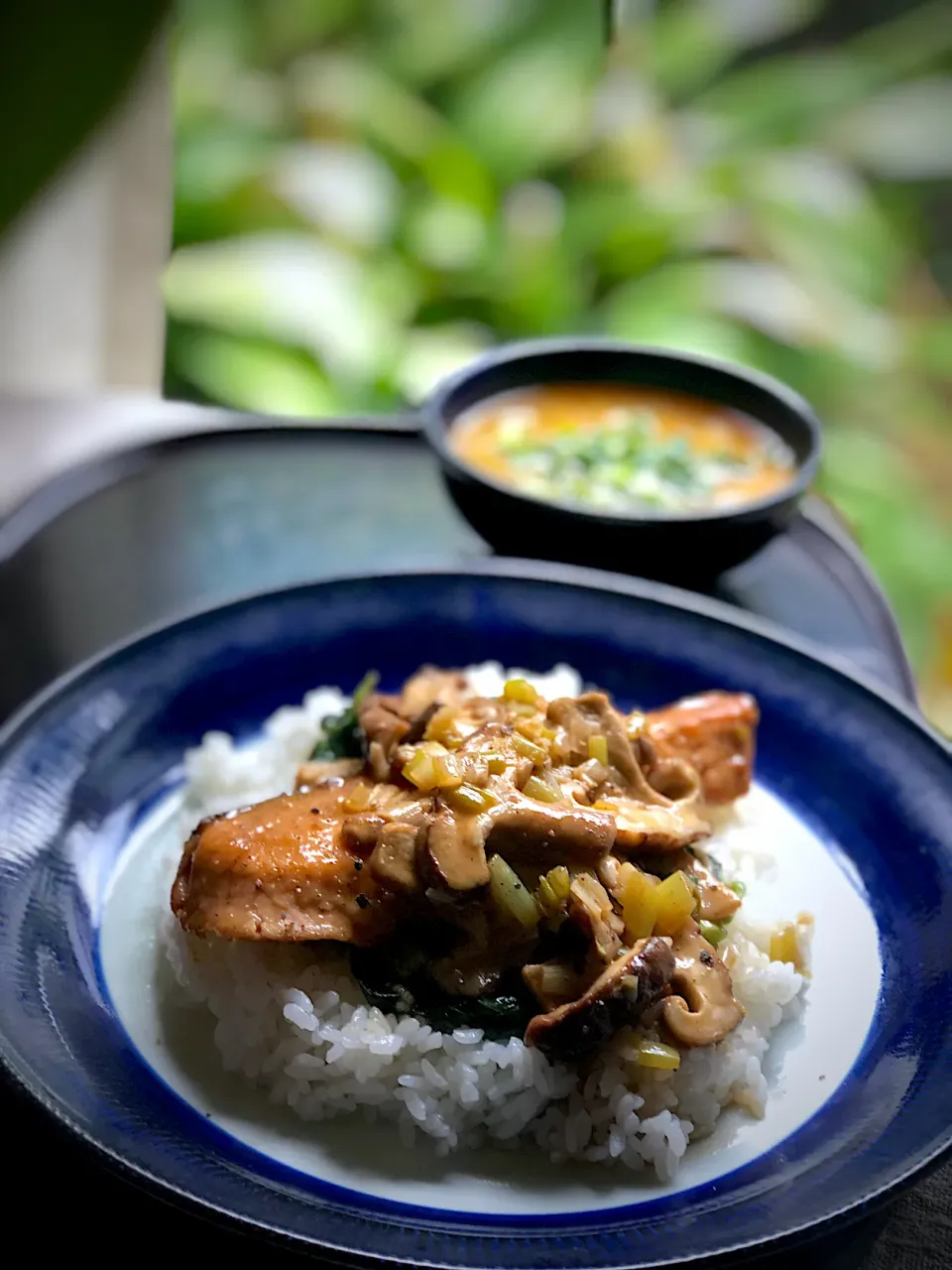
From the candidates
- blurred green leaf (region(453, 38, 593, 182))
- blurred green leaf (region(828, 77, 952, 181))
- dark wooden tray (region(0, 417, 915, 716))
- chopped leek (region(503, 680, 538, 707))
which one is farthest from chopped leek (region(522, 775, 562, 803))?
blurred green leaf (region(828, 77, 952, 181))

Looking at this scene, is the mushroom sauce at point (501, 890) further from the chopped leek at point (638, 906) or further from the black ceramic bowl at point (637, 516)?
the black ceramic bowl at point (637, 516)

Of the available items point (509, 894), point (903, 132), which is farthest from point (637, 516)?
point (903, 132)

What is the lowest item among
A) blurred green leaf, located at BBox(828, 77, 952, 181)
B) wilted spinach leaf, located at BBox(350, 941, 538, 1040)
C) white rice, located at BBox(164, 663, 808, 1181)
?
white rice, located at BBox(164, 663, 808, 1181)

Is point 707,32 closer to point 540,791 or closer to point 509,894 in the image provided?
point 540,791

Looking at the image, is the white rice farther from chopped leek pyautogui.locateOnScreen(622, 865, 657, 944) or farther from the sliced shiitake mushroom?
chopped leek pyautogui.locateOnScreen(622, 865, 657, 944)

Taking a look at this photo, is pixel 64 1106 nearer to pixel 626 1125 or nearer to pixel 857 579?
pixel 626 1125
